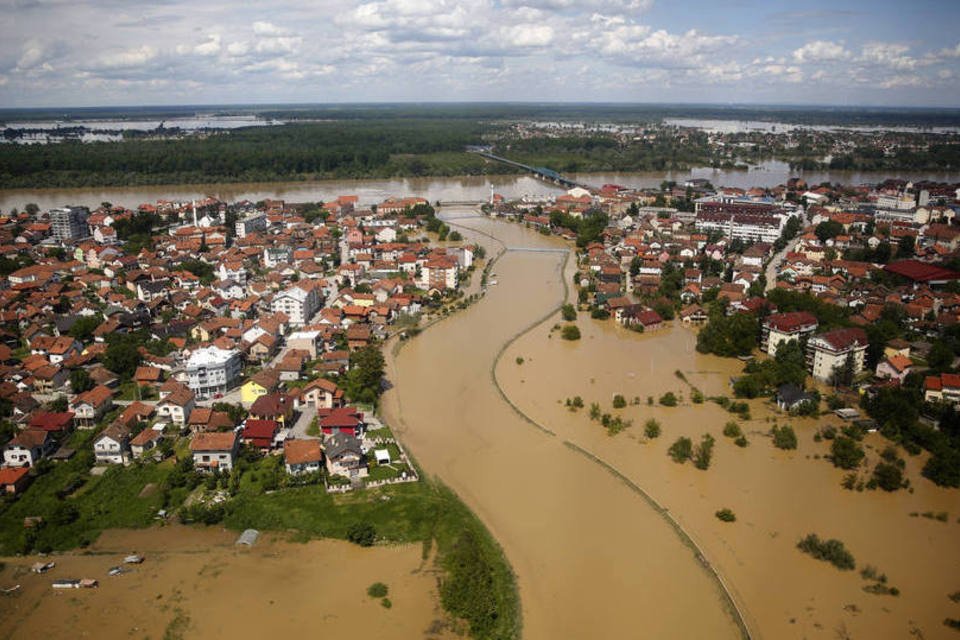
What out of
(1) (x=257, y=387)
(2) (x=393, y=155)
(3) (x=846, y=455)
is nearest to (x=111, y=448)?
(1) (x=257, y=387)

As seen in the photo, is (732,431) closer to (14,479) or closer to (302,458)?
(302,458)

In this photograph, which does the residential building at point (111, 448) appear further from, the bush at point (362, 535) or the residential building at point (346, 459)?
the bush at point (362, 535)

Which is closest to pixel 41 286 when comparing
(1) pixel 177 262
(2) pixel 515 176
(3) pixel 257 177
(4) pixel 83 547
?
(1) pixel 177 262

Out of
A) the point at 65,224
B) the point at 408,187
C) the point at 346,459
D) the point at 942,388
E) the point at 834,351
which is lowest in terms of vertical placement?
the point at 346,459

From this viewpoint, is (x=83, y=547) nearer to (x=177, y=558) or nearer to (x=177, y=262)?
(x=177, y=558)

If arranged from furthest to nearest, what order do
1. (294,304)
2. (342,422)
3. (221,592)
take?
(294,304) → (342,422) → (221,592)

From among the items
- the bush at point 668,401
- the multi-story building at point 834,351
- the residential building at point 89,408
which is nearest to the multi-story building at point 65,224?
the residential building at point 89,408

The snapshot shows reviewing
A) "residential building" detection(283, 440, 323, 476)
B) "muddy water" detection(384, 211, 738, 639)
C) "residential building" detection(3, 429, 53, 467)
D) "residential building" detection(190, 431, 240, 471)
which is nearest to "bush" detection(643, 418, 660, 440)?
"muddy water" detection(384, 211, 738, 639)

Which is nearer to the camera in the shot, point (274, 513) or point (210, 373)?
point (274, 513)
